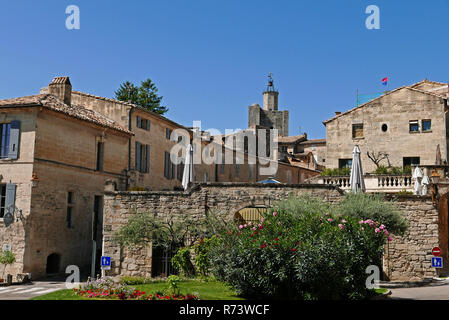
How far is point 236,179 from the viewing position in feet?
157

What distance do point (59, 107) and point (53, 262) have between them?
8.19 meters

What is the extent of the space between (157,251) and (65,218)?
21.3ft

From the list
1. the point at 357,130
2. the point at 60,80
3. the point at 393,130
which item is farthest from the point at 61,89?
the point at 393,130

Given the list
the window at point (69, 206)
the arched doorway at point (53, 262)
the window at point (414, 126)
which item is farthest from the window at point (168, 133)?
the window at point (414, 126)

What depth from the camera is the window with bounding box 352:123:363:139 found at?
3888 cm

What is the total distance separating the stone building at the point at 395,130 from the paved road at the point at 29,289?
22.9 meters

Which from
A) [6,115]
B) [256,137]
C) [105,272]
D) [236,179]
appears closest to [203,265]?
[105,272]

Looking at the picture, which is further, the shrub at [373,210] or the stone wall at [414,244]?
the stone wall at [414,244]

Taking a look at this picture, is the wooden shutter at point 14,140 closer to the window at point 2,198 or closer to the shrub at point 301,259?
the window at point 2,198

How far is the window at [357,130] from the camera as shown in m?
38.9

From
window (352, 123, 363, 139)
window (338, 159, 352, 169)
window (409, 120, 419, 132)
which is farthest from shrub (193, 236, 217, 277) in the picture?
window (409, 120, 419, 132)

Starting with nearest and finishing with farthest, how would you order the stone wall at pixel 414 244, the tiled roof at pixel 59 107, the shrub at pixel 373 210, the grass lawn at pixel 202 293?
the grass lawn at pixel 202 293
the shrub at pixel 373 210
the stone wall at pixel 414 244
the tiled roof at pixel 59 107
